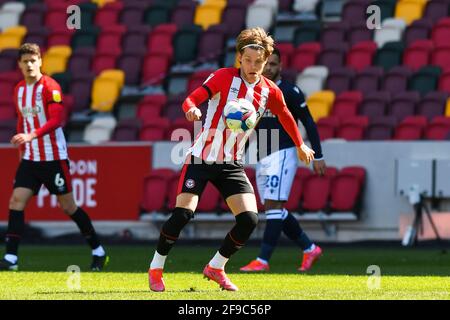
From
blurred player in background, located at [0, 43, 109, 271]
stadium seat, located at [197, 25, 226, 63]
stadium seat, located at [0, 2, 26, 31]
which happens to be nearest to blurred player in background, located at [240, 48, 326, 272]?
blurred player in background, located at [0, 43, 109, 271]

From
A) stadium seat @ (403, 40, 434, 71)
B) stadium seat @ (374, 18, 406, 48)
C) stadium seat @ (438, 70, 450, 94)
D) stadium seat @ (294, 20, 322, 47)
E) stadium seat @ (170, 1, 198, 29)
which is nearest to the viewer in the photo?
stadium seat @ (438, 70, 450, 94)

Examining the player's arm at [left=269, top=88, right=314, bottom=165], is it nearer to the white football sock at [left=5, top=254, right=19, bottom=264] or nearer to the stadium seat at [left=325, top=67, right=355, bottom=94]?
the white football sock at [left=5, top=254, right=19, bottom=264]

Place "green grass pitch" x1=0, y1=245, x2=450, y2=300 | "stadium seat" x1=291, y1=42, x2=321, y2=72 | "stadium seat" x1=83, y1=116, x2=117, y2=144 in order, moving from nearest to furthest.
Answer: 1. "green grass pitch" x1=0, y1=245, x2=450, y2=300
2. "stadium seat" x1=83, y1=116, x2=117, y2=144
3. "stadium seat" x1=291, y1=42, x2=321, y2=72

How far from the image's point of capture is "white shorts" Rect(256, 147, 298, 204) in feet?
39.6

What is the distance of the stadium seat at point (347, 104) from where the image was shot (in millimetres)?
17864

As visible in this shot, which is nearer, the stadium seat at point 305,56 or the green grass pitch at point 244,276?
the green grass pitch at point 244,276

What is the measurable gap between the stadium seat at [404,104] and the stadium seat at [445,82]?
1.48 ft

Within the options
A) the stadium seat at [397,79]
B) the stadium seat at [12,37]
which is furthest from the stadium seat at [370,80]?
the stadium seat at [12,37]

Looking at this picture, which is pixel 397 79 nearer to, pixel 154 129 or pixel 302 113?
pixel 154 129

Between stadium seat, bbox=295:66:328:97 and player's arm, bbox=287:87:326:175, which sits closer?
player's arm, bbox=287:87:326:175

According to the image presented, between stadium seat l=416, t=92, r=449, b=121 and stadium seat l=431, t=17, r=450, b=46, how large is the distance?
143 centimetres

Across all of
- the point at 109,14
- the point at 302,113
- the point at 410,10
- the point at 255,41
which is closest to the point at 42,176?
the point at 302,113

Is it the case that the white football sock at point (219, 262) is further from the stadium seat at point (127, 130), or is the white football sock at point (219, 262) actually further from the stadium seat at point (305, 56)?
the stadium seat at point (305, 56)
